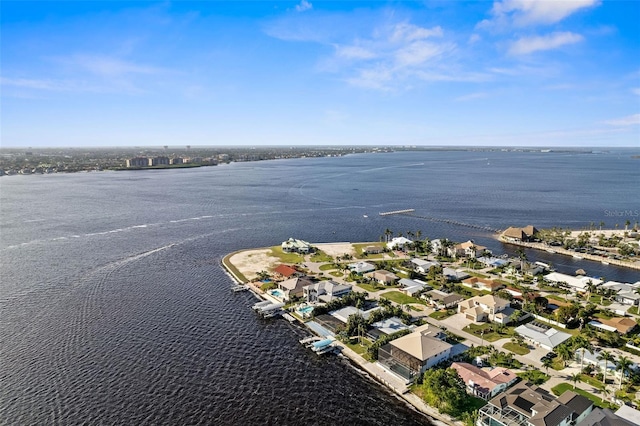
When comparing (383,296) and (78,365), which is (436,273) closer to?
(383,296)

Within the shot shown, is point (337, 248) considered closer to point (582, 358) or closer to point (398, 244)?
Result: point (398, 244)

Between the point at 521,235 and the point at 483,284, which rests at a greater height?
the point at 521,235

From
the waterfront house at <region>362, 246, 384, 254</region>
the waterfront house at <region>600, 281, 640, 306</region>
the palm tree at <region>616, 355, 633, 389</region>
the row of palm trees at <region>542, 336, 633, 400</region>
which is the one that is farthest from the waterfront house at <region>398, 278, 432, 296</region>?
the waterfront house at <region>600, 281, 640, 306</region>

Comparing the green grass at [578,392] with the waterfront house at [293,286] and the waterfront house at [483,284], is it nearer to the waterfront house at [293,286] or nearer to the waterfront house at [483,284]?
the waterfront house at [483,284]

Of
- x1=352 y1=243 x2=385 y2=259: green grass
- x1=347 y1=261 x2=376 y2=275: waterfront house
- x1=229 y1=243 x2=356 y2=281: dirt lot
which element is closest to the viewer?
x1=347 y1=261 x2=376 y2=275: waterfront house

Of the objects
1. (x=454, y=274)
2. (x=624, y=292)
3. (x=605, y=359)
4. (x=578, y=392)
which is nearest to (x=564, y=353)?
(x=605, y=359)

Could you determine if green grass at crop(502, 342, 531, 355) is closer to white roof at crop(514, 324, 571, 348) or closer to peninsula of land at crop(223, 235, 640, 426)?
peninsula of land at crop(223, 235, 640, 426)
